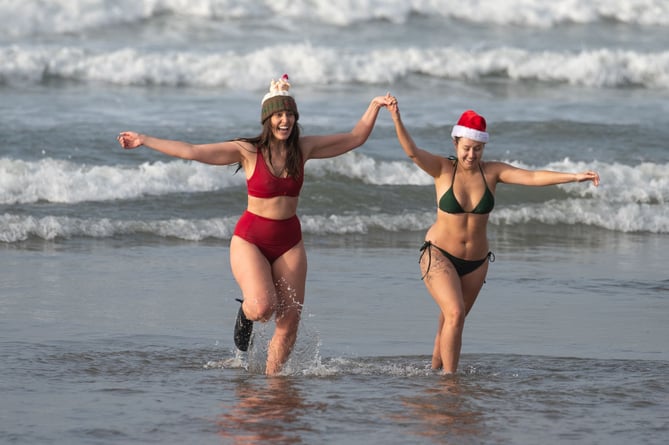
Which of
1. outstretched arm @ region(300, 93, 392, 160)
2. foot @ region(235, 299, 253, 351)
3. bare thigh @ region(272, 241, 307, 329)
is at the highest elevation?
outstretched arm @ region(300, 93, 392, 160)

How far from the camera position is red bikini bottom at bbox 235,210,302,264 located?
26.3ft

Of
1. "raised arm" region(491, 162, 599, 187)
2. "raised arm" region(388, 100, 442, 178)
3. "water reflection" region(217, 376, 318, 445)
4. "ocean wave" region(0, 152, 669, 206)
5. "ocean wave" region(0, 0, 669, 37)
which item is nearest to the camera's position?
"water reflection" region(217, 376, 318, 445)

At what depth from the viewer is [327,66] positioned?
27078 millimetres

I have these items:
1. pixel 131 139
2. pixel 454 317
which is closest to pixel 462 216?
pixel 454 317

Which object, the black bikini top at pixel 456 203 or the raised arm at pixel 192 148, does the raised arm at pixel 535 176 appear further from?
the raised arm at pixel 192 148

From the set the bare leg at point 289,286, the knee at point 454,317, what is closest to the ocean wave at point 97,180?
the bare leg at point 289,286

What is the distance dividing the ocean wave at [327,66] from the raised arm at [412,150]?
18118mm

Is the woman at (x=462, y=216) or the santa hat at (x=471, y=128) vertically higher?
the santa hat at (x=471, y=128)

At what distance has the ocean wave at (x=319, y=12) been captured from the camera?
28.8 m

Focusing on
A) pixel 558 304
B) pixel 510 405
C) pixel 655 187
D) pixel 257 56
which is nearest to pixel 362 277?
pixel 558 304

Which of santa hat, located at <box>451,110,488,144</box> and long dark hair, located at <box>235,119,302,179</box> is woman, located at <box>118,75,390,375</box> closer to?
long dark hair, located at <box>235,119,302,179</box>

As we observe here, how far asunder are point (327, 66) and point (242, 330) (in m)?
19.2

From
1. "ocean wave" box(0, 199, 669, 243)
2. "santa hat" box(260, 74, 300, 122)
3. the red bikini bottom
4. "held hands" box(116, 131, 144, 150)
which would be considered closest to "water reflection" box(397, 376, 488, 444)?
the red bikini bottom

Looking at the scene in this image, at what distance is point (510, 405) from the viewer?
25.3 ft
